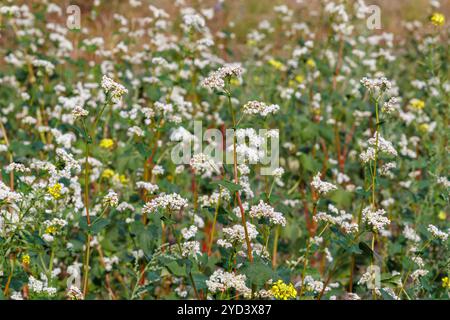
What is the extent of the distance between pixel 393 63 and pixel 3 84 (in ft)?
10.6

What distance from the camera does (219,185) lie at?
9.54 ft

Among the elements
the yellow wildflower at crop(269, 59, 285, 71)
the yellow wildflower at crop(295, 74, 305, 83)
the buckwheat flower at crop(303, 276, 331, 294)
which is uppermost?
the yellow wildflower at crop(269, 59, 285, 71)

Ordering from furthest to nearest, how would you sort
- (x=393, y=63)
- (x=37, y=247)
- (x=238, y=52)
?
(x=238, y=52) → (x=393, y=63) → (x=37, y=247)

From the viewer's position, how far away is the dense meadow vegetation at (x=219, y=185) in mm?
2596

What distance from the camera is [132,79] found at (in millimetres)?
5227

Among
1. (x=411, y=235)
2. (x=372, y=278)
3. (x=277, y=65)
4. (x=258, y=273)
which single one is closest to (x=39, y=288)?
(x=258, y=273)

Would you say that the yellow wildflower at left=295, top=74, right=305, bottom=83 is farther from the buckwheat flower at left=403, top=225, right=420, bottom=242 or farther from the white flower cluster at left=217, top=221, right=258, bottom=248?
the white flower cluster at left=217, top=221, right=258, bottom=248

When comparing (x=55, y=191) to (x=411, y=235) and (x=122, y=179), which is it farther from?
(x=411, y=235)

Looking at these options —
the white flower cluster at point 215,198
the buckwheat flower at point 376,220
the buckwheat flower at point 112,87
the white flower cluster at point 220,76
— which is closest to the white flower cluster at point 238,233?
the white flower cluster at point 215,198

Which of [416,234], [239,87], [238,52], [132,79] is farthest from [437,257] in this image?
[238,52]

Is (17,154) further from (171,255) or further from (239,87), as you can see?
(239,87)

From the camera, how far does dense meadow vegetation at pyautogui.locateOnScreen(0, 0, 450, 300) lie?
8.52 ft

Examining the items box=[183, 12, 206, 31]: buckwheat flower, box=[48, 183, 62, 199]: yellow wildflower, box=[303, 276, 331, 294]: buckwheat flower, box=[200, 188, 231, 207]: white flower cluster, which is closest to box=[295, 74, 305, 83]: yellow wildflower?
box=[183, 12, 206, 31]: buckwheat flower
